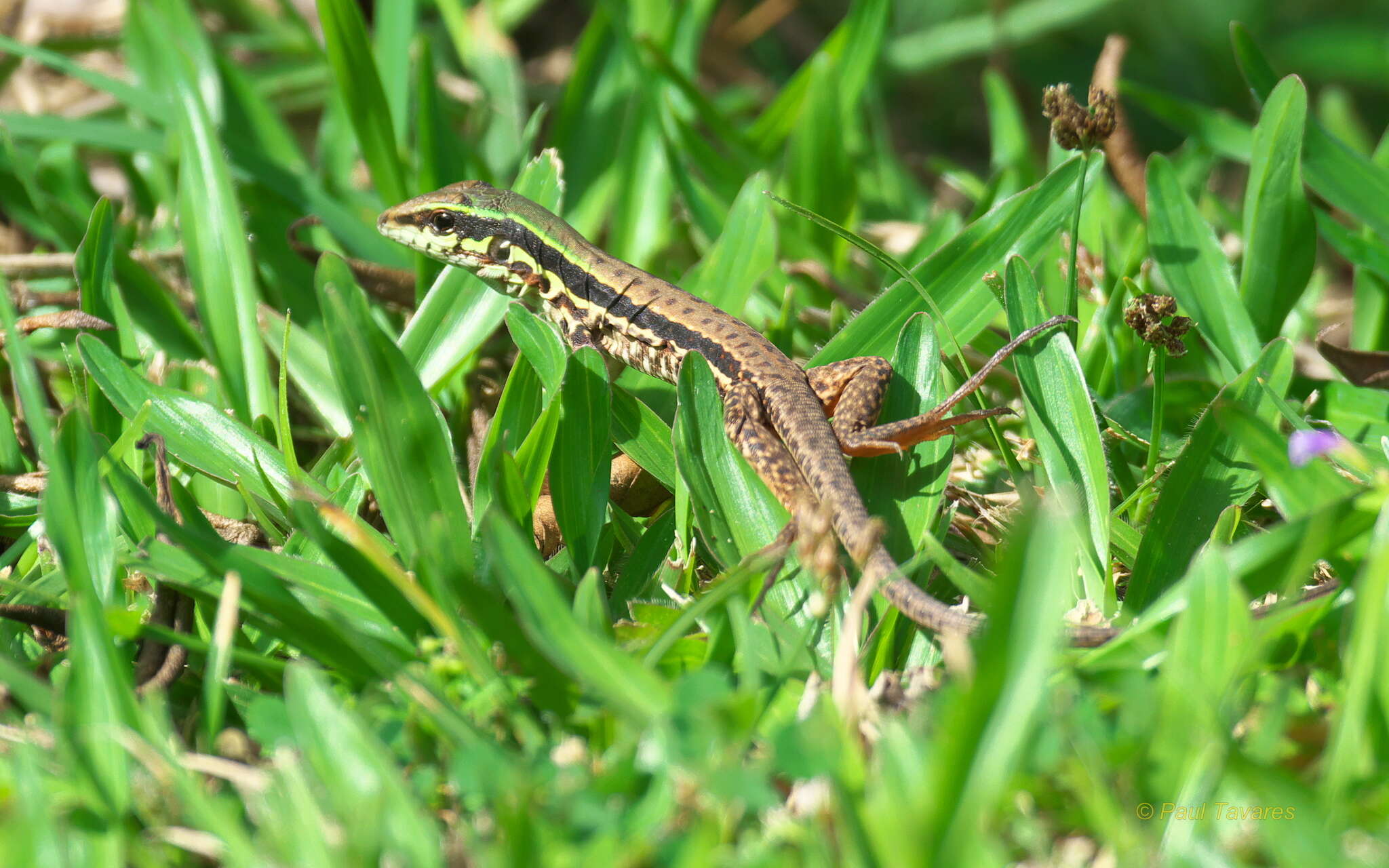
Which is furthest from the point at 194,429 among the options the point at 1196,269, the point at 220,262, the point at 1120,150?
the point at 1120,150

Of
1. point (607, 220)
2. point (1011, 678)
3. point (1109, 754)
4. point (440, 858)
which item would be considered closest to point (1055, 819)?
point (1109, 754)

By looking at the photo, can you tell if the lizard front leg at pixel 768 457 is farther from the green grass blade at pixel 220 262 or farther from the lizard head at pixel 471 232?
the green grass blade at pixel 220 262

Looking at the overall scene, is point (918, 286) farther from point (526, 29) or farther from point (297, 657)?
point (526, 29)

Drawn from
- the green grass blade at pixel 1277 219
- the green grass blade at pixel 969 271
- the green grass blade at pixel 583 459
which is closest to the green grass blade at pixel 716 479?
the green grass blade at pixel 583 459

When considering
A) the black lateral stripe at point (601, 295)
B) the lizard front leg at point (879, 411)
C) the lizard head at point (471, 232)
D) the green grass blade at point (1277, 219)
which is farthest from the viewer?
the lizard head at point (471, 232)

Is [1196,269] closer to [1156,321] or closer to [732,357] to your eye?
[1156,321]

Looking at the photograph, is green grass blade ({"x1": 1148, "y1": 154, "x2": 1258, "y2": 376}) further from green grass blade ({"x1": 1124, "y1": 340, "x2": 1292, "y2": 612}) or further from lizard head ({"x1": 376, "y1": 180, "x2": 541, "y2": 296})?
lizard head ({"x1": 376, "y1": 180, "x2": 541, "y2": 296})

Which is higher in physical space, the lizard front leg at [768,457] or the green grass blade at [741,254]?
the green grass blade at [741,254]

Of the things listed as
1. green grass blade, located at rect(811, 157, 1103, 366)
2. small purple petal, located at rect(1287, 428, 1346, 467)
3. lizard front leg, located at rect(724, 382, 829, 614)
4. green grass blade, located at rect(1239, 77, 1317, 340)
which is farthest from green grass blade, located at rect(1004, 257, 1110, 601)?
green grass blade, located at rect(1239, 77, 1317, 340)
